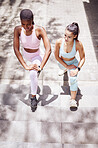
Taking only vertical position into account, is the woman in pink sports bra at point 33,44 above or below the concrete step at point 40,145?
above

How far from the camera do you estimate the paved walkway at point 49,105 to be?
11.9 feet

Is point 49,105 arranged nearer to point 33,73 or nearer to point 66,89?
point 66,89

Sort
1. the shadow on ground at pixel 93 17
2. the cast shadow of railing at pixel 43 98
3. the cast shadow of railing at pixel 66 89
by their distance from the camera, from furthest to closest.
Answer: the shadow on ground at pixel 93 17
the cast shadow of railing at pixel 66 89
the cast shadow of railing at pixel 43 98

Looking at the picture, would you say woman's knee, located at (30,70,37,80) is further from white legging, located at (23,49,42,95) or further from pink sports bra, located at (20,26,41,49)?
pink sports bra, located at (20,26,41,49)

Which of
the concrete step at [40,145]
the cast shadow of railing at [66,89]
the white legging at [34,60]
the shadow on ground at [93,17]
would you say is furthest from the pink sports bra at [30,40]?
the shadow on ground at [93,17]

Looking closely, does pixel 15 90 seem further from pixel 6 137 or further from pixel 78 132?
pixel 78 132

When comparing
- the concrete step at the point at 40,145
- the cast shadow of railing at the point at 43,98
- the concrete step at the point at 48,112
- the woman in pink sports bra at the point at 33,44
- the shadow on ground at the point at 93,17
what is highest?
the shadow on ground at the point at 93,17

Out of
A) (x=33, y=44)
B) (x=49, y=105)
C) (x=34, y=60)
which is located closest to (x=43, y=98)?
(x=49, y=105)

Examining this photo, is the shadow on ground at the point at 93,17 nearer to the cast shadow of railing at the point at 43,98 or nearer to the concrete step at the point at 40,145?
the cast shadow of railing at the point at 43,98

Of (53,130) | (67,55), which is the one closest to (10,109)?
(53,130)

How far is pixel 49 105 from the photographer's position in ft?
14.0

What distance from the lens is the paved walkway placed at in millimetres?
3635

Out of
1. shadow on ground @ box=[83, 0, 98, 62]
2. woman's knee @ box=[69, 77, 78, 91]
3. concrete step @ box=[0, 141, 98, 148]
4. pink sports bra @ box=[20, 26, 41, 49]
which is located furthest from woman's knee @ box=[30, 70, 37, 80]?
shadow on ground @ box=[83, 0, 98, 62]

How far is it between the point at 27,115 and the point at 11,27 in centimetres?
424
